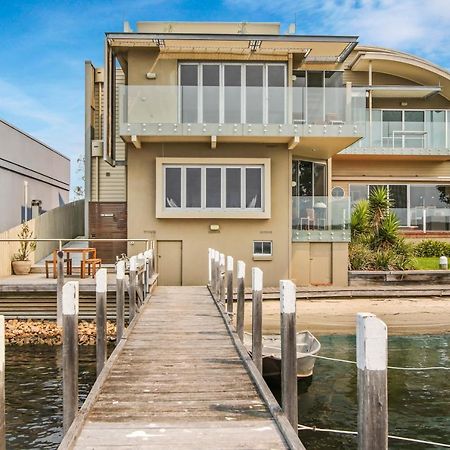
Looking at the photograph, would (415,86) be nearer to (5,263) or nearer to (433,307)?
(433,307)

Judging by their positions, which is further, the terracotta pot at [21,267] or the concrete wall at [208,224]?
the concrete wall at [208,224]

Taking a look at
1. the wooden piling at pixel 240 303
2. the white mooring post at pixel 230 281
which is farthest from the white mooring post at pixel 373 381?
the white mooring post at pixel 230 281

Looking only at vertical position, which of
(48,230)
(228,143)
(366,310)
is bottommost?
(366,310)

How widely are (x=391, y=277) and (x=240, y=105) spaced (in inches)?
311

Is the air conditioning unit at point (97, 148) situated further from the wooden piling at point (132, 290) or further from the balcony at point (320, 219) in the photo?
the wooden piling at point (132, 290)

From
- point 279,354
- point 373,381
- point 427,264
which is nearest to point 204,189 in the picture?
point 427,264

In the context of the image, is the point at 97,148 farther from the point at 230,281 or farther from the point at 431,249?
the point at 431,249

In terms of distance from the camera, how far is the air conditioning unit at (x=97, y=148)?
24078 mm

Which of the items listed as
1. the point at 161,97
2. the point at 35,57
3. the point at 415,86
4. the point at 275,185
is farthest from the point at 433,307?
the point at 35,57

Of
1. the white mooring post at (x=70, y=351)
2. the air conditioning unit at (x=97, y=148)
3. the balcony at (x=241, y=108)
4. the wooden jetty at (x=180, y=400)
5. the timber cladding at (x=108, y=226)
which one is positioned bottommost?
the wooden jetty at (x=180, y=400)

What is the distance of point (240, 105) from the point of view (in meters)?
20.9

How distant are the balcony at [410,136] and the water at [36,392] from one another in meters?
18.1

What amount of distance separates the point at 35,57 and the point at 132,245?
65.6ft

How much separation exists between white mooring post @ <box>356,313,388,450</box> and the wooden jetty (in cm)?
130
